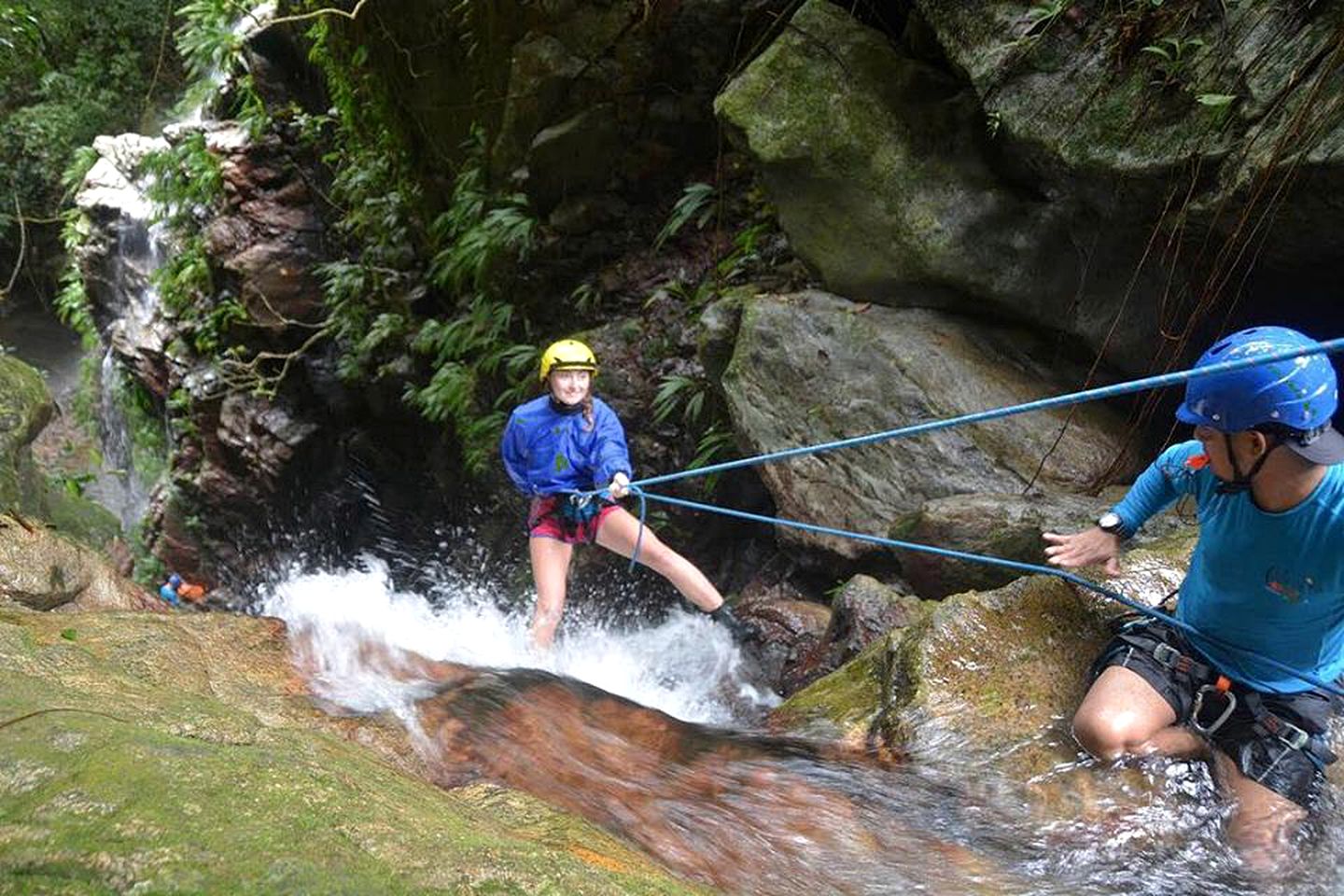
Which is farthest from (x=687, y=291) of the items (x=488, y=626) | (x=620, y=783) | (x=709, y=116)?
(x=620, y=783)

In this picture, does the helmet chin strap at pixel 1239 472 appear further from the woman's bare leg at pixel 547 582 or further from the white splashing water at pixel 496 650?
the woman's bare leg at pixel 547 582

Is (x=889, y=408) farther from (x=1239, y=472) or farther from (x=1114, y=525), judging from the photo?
(x=1239, y=472)

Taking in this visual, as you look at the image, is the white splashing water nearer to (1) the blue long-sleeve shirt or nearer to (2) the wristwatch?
(2) the wristwatch

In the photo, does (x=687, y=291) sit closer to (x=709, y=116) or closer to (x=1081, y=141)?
(x=709, y=116)

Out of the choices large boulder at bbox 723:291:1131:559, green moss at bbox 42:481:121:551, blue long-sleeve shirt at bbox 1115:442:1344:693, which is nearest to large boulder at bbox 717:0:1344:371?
large boulder at bbox 723:291:1131:559

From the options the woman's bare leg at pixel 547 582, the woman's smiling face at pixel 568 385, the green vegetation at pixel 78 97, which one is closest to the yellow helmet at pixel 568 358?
the woman's smiling face at pixel 568 385

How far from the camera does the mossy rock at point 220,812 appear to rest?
4.38 feet

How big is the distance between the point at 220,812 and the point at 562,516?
4030mm

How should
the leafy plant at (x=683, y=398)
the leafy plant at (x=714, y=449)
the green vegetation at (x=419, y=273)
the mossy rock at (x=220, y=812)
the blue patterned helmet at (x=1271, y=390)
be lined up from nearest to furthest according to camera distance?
the mossy rock at (x=220, y=812), the blue patterned helmet at (x=1271, y=390), the leafy plant at (x=714, y=449), the leafy plant at (x=683, y=398), the green vegetation at (x=419, y=273)

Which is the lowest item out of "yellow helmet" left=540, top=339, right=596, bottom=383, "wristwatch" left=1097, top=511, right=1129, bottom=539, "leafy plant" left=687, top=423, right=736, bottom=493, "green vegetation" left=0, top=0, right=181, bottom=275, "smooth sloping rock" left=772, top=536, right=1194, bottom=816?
"smooth sloping rock" left=772, top=536, right=1194, bottom=816

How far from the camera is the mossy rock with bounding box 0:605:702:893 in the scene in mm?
1335

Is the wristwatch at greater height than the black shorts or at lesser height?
greater

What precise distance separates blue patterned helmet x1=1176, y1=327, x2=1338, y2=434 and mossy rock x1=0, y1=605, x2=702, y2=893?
1.98 meters

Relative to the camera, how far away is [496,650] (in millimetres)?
6797
